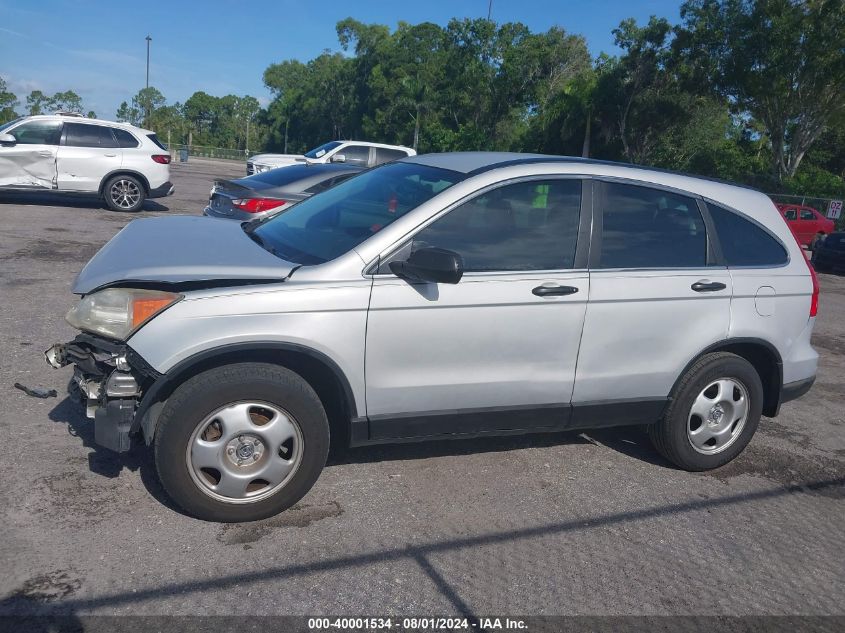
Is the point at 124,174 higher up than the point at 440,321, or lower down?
higher up

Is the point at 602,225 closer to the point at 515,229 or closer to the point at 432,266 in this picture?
the point at 515,229

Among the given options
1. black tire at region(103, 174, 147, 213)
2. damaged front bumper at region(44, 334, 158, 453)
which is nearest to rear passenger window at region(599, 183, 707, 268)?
damaged front bumper at region(44, 334, 158, 453)

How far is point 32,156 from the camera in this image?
44.2 ft

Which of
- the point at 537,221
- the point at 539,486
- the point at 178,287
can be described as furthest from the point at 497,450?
the point at 178,287

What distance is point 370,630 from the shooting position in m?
3.03

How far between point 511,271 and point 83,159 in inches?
476

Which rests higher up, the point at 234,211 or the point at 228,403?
the point at 234,211

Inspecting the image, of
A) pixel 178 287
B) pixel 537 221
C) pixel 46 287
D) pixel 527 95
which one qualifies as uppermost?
pixel 527 95

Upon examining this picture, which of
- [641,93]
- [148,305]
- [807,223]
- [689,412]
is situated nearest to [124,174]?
[148,305]

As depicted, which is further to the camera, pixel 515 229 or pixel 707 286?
pixel 707 286

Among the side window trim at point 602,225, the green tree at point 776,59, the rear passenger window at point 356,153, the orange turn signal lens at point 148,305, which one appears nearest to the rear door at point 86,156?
the rear passenger window at point 356,153

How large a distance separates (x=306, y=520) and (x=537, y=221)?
2039 mm

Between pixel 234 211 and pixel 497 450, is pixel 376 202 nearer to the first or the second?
pixel 497 450

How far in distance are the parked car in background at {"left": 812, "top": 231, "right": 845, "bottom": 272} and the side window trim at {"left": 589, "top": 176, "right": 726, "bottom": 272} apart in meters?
16.6
